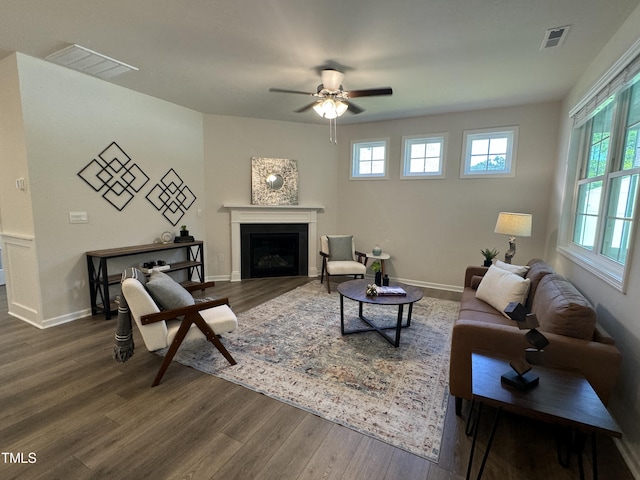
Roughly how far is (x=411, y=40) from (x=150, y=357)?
11.7 feet

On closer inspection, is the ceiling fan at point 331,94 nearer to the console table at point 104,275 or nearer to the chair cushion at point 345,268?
the console table at point 104,275

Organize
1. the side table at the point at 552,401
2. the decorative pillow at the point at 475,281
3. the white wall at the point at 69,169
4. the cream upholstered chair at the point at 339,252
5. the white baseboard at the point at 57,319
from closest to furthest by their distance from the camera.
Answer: the side table at the point at 552,401 < the white wall at the point at 69,169 < the white baseboard at the point at 57,319 < the decorative pillow at the point at 475,281 < the cream upholstered chair at the point at 339,252

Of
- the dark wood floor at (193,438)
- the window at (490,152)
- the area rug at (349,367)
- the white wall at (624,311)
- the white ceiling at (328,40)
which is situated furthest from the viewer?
the window at (490,152)

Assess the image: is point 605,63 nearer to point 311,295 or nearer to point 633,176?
point 633,176

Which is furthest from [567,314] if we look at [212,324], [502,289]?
[212,324]

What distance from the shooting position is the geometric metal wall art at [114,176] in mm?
3520

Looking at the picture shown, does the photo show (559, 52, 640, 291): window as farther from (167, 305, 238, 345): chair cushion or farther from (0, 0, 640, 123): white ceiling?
(167, 305, 238, 345): chair cushion

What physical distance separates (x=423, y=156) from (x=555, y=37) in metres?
2.52

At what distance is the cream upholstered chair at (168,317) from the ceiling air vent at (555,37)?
11.4ft

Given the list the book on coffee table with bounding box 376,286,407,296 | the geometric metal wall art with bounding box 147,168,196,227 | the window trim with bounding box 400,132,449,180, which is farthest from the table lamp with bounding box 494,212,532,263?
the geometric metal wall art with bounding box 147,168,196,227

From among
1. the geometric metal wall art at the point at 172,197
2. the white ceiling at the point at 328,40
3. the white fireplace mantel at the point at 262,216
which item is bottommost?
the white fireplace mantel at the point at 262,216

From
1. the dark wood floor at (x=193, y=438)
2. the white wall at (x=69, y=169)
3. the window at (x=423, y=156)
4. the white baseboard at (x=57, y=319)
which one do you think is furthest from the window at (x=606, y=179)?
the white baseboard at (x=57, y=319)

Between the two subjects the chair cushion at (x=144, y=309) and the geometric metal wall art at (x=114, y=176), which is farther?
the geometric metal wall art at (x=114, y=176)

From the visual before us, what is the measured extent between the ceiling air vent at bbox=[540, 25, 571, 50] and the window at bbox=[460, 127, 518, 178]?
72.7 inches
